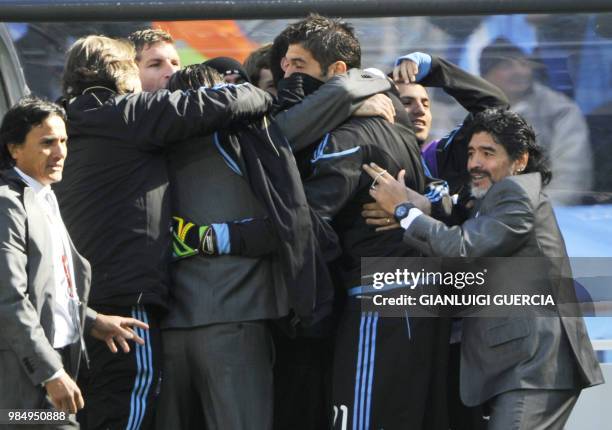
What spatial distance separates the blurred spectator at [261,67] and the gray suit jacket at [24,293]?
1578 millimetres

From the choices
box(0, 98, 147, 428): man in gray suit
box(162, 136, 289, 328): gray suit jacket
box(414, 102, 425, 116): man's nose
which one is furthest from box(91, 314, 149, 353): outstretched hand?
box(414, 102, 425, 116): man's nose

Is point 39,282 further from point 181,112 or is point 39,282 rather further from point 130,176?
A: point 181,112

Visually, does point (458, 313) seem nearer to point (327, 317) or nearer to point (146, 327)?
point (327, 317)

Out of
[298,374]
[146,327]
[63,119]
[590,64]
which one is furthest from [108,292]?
[590,64]

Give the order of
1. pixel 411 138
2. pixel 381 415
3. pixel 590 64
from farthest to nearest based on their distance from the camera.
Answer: pixel 590 64, pixel 411 138, pixel 381 415

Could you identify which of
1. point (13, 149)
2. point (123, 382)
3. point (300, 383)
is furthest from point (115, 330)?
point (300, 383)

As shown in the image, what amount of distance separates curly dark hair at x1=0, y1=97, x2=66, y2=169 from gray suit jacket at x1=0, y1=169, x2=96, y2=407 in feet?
0.30

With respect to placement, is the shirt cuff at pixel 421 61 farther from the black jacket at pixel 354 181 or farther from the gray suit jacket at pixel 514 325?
the gray suit jacket at pixel 514 325

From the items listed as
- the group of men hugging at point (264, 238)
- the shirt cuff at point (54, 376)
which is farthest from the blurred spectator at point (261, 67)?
the shirt cuff at point (54, 376)

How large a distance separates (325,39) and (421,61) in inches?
17.2

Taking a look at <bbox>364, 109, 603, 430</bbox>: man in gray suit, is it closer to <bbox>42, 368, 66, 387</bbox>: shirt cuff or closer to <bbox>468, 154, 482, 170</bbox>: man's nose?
<bbox>468, 154, 482, 170</bbox>: man's nose

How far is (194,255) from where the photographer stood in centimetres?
415

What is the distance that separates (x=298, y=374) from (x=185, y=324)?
65 centimetres

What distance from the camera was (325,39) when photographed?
4406 mm
